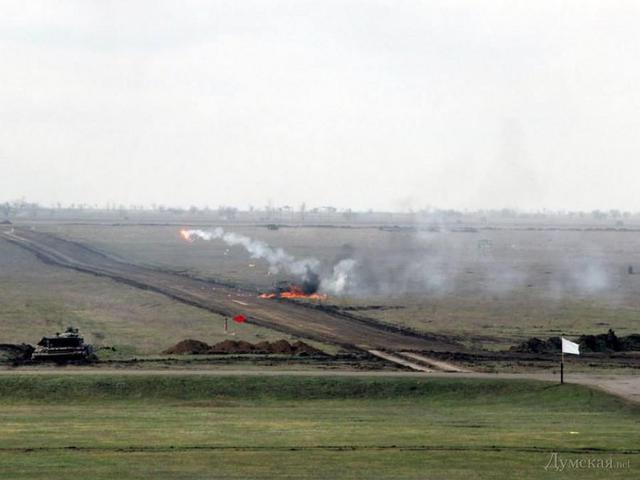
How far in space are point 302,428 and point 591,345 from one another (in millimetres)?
40147

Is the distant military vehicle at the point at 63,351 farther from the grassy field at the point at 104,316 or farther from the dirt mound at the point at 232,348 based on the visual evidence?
the dirt mound at the point at 232,348

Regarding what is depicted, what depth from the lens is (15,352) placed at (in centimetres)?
8062

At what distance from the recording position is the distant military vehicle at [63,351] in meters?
77.1

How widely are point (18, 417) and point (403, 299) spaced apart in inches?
3363

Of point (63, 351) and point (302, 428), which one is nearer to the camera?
point (302, 428)

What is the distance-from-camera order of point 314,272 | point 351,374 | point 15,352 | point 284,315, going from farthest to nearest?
point 314,272, point 284,315, point 15,352, point 351,374

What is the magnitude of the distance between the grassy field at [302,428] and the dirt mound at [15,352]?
11.7 m

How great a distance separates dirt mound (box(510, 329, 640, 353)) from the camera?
281ft

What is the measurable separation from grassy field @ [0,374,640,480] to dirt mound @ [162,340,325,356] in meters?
15.5

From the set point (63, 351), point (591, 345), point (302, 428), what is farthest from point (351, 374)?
point (591, 345)

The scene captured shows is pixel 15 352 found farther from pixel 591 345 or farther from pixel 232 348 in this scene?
pixel 591 345

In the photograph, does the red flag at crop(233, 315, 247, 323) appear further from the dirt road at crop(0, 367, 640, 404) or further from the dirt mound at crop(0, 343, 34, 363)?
the dirt road at crop(0, 367, 640, 404)

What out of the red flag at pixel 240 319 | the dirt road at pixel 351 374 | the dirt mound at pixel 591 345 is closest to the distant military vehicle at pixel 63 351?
A: the dirt road at pixel 351 374

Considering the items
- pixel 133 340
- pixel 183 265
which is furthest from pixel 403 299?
pixel 183 265
